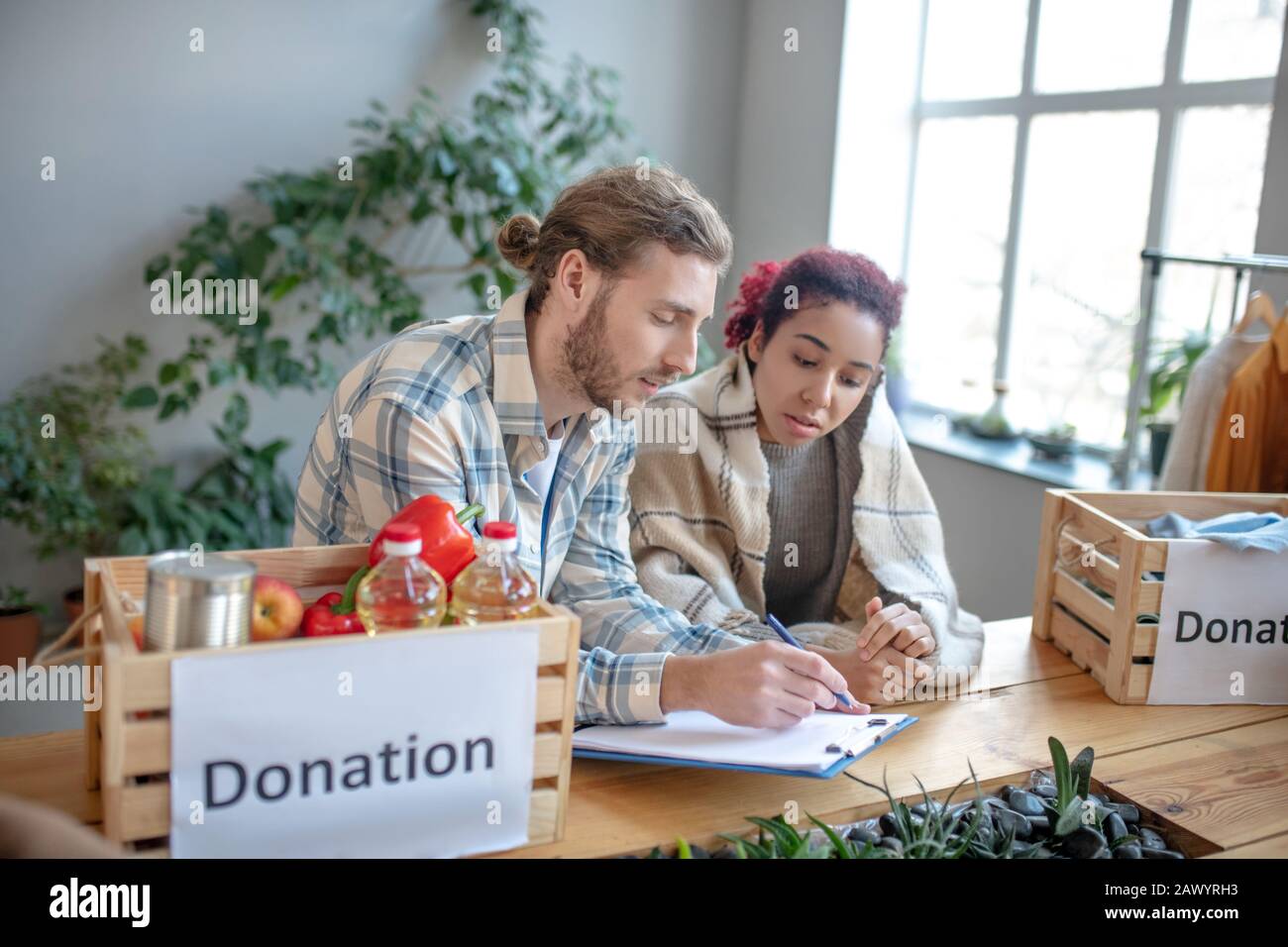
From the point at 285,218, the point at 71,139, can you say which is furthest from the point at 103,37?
the point at 285,218

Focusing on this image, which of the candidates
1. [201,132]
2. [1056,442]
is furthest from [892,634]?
[201,132]

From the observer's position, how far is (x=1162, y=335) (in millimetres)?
3502

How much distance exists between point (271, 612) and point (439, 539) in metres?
0.19

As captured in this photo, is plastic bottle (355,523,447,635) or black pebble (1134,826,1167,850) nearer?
plastic bottle (355,523,447,635)

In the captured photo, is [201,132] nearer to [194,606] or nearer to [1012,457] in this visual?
[1012,457]

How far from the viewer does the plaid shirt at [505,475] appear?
141 centimetres

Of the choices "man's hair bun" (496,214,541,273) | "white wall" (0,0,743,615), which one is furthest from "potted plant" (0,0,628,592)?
"man's hair bun" (496,214,541,273)

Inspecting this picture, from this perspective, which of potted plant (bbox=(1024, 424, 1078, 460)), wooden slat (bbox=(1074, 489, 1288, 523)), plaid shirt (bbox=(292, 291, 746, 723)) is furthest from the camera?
potted plant (bbox=(1024, 424, 1078, 460))

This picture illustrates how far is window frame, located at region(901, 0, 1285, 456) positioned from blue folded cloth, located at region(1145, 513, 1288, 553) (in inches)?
62.9

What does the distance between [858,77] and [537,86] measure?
1.15 metres

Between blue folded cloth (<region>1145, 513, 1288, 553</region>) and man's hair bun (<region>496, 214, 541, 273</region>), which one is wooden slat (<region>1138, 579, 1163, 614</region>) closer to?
blue folded cloth (<region>1145, 513, 1288, 553</region>)

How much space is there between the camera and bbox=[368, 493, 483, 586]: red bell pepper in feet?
3.80

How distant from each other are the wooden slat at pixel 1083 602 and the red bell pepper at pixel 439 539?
0.98 m

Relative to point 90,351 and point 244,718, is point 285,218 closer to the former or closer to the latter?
point 90,351
